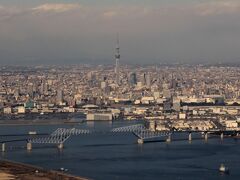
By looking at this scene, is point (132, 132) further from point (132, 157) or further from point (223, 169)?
point (223, 169)

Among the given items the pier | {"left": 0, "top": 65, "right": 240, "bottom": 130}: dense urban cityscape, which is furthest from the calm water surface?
{"left": 0, "top": 65, "right": 240, "bottom": 130}: dense urban cityscape

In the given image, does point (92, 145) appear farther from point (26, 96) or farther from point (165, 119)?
point (26, 96)

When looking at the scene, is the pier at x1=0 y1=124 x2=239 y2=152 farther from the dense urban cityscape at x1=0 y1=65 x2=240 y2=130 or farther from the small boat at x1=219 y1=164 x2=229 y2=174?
the small boat at x1=219 y1=164 x2=229 y2=174

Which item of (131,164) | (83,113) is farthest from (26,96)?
(131,164)

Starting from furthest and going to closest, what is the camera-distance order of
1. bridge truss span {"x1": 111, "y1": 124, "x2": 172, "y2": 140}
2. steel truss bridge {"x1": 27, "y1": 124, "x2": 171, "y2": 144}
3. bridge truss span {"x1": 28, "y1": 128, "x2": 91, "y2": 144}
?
bridge truss span {"x1": 111, "y1": 124, "x2": 172, "y2": 140} → steel truss bridge {"x1": 27, "y1": 124, "x2": 171, "y2": 144} → bridge truss span {"x1": 28, "y1": 128, "x2": 91, "y2": 144}

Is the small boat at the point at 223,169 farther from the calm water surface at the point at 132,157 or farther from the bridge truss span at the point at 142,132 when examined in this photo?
the bridge truss span at the point at 142,132

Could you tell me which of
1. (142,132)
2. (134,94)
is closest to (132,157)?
(142,132)

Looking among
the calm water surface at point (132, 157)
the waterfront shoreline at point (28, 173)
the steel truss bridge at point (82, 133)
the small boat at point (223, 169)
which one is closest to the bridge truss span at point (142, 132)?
the steel truss bridge at point (82, 133)
